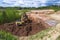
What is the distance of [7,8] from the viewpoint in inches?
550

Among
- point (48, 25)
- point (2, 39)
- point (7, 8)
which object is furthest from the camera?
point (7, 8)

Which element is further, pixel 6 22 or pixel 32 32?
pixel 6 22

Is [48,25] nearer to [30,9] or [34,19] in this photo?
[34,19]

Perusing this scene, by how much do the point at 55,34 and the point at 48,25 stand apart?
193 cm

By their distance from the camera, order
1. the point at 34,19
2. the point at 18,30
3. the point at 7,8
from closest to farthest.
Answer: the point at 18,30
the point at 34,19
the point at 7,8

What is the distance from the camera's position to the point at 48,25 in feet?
30.5

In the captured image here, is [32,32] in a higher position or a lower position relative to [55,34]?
lower

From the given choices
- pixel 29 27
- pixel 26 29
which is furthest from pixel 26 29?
pixel 29 27

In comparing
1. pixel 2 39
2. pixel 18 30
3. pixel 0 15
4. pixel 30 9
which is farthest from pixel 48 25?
pixel 30 9

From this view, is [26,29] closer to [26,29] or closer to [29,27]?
[26,29]

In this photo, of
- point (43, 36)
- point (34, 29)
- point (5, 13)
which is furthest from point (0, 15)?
point (43, 36)

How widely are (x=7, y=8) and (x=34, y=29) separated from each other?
15.0 feet

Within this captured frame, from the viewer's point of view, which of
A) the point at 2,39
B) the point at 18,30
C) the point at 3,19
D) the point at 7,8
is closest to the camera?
the point at 2,39

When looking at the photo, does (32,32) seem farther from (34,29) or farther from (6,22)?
(6,22)
